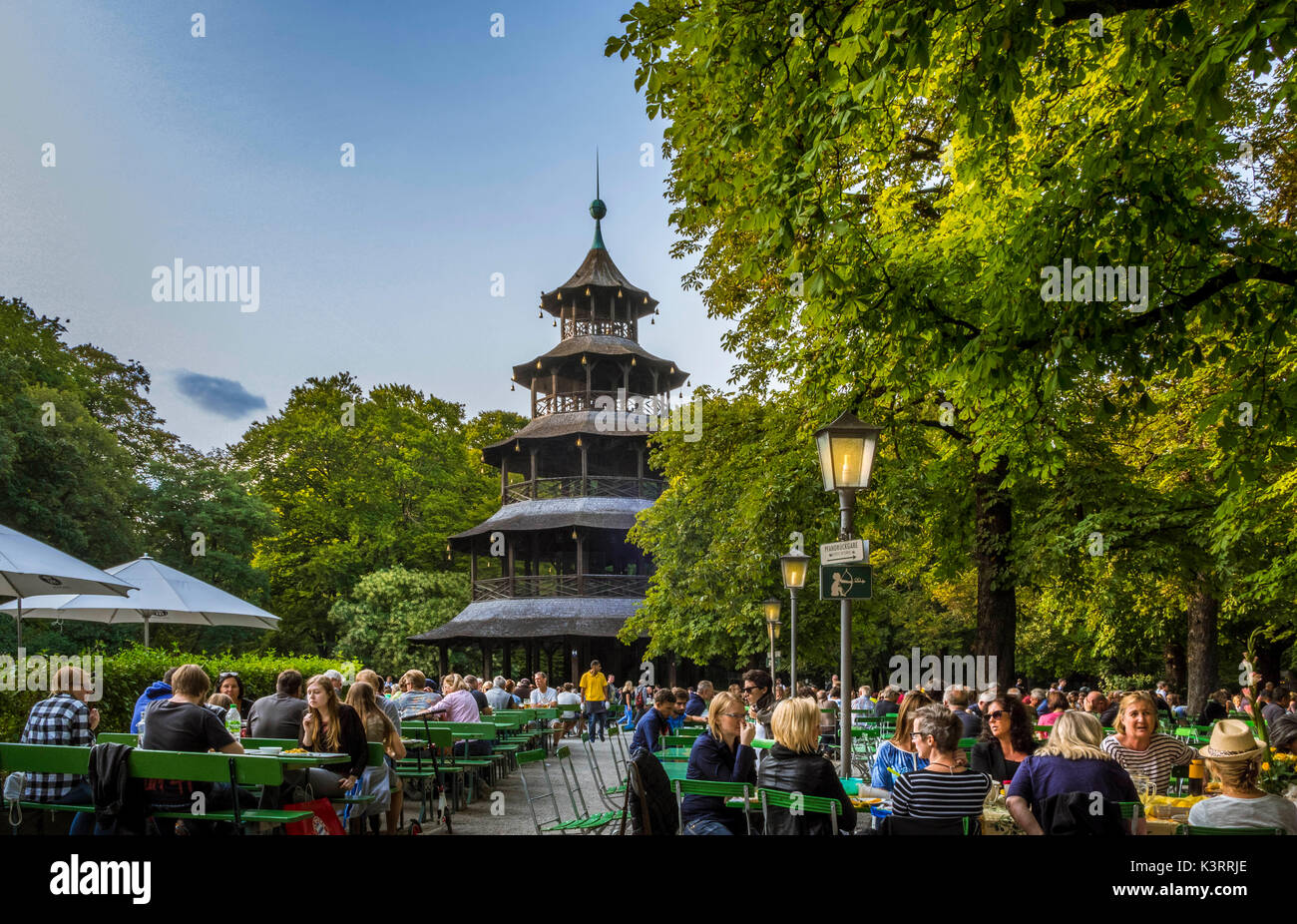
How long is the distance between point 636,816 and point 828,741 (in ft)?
32.4

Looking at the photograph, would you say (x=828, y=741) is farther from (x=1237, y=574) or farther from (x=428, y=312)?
(x=428, y=312)

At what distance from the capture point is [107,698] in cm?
1201

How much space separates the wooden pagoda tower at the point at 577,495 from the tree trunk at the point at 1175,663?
1967 centimetres

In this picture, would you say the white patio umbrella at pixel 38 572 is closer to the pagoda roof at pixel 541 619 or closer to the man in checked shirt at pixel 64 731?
the man in checked shirt at pixel 64 731

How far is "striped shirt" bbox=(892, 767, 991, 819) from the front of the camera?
19.4ft

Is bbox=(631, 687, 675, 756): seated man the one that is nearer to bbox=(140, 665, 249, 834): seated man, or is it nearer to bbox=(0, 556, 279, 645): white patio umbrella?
bbox=(140, 665, 249, 834): seated man

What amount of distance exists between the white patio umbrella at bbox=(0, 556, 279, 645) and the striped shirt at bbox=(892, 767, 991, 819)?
11663 mm

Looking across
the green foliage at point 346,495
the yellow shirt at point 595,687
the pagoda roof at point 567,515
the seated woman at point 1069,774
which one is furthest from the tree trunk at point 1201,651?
the green foliage at point 346,495

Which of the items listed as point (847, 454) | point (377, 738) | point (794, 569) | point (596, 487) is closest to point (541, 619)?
point (596, 487)

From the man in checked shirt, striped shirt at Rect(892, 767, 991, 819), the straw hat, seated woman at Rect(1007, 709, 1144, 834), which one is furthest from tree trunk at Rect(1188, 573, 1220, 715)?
the man in checked shirt

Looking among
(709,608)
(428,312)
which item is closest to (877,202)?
(709,608)

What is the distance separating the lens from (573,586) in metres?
41.8

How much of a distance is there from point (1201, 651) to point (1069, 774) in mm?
22686

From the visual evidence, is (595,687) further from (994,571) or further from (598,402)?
(598,402)
